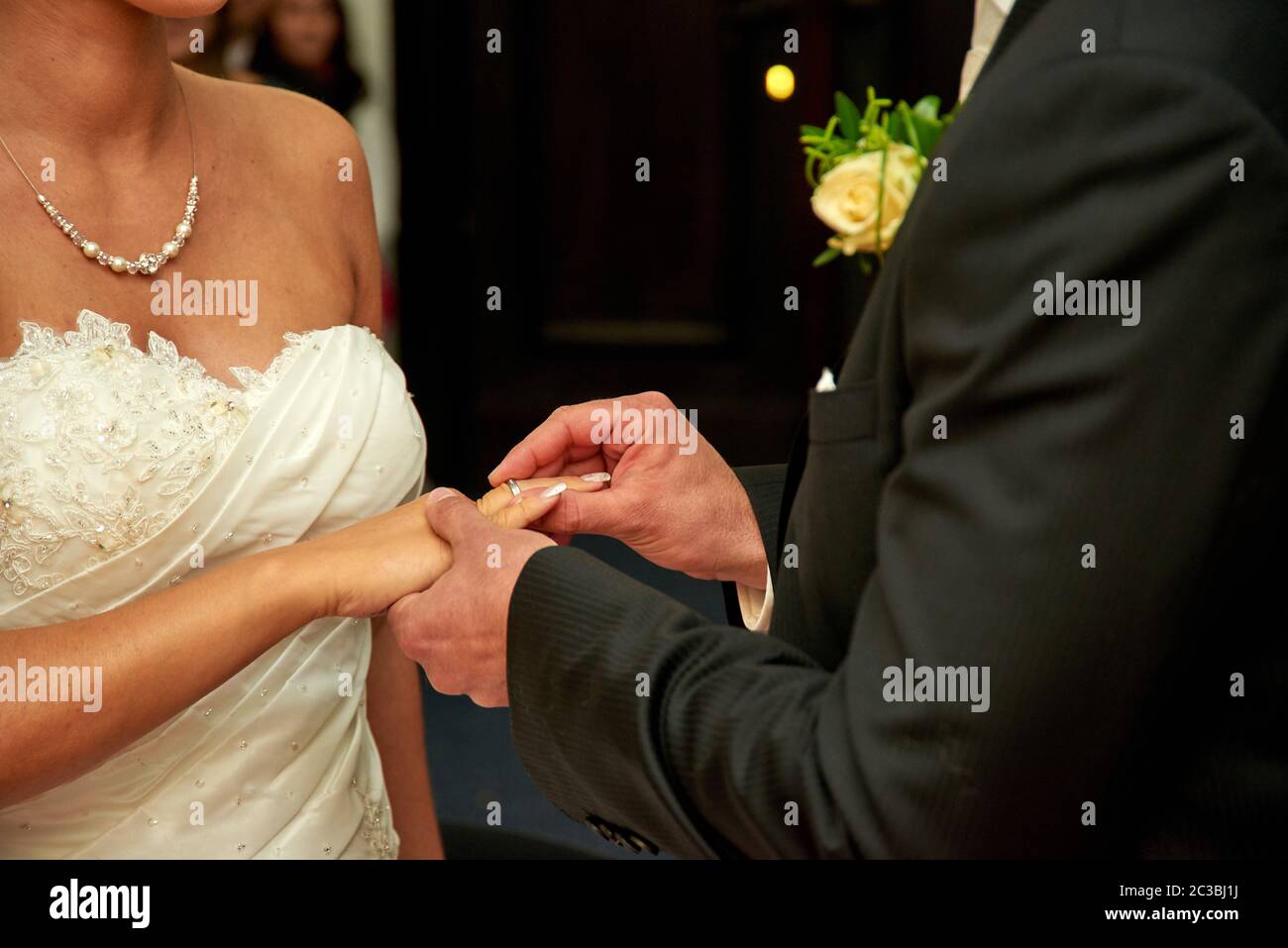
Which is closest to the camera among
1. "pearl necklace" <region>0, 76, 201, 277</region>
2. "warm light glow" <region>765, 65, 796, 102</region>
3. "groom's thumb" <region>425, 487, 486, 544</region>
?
"groom's thumb" <region>425, 487, 486, 544</region>

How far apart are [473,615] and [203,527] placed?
0.42 metres

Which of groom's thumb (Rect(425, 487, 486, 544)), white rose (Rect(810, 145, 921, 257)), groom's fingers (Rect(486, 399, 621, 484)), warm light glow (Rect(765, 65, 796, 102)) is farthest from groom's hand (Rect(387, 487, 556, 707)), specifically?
warm light glow (Rect(765, 65, 796, 102))

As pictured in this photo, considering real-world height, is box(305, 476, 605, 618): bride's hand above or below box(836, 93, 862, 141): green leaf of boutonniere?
below

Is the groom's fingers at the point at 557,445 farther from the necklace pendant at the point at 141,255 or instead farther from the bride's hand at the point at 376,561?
the necklace pendant at the point at 141,255

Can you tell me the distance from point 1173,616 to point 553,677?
379mm

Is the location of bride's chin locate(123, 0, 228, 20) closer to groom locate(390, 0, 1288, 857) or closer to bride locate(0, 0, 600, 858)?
bride locate(0, 0, 600, 858)

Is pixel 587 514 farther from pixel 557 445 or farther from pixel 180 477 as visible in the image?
pixel 180 477

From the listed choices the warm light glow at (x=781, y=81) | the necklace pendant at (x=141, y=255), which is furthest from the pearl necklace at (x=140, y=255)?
the warm light glow at (x=781, y=81)

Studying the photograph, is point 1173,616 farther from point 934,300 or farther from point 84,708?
point 84,708

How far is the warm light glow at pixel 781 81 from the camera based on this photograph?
11.8ft

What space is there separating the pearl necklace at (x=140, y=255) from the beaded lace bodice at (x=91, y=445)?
67 millimetres

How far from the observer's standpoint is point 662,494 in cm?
129

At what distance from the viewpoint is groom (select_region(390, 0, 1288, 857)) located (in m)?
0.60

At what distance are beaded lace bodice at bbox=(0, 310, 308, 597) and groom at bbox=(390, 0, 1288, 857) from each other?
594 millimetres
